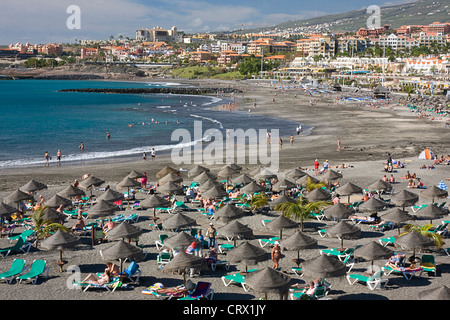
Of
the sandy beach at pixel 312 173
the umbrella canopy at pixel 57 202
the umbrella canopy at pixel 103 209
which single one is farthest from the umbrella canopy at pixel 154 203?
the umbrella canopy at pixel 57 202

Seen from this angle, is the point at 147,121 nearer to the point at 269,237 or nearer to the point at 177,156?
the point at 177,156

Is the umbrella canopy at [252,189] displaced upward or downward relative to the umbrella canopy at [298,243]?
upward

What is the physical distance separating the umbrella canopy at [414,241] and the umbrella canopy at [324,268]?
10.7 feet

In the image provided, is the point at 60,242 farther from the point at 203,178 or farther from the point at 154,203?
the point at 203,178

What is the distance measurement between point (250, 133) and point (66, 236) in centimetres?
3799

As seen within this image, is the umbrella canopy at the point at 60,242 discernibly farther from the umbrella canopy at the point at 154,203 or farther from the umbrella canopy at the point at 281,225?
the umbrella canopy at the point at 281,225

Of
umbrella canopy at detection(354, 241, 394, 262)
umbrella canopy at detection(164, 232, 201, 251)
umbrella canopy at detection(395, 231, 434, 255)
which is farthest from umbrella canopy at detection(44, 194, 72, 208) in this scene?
umbrella canopy at detection(395, 231, 434, 255)

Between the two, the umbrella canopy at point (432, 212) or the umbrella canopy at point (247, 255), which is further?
the umbrella canopy at point (432, 212)

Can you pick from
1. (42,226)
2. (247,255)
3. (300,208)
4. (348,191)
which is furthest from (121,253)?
(348,191)

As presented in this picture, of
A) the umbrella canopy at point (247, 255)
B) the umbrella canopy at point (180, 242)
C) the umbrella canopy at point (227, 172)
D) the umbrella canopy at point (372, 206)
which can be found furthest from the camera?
the umbrella canopy at point (227, 172)

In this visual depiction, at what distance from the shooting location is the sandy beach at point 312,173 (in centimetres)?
1388

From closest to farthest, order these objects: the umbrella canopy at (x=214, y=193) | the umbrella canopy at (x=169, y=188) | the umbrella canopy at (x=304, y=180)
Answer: the umbrella canopy at (x=214, y=193) → the umbrella canopy at (x=169, y=188) → the umbrella canopy at (x=304, y=180)

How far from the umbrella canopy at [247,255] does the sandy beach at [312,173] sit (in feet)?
2.62

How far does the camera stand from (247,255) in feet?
47.4
